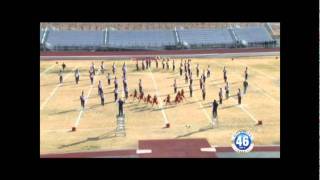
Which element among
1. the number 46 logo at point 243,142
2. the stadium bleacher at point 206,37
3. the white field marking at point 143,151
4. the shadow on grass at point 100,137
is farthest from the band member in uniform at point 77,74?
the number 46 logo at point 243,142

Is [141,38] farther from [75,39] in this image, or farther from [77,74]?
[77,74]

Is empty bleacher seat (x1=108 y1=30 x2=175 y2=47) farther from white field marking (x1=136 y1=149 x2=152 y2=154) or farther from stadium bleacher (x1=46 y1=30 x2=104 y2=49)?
white field marking (x1=136 y1=149 x2=152 y2=154)

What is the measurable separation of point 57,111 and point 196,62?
19.6 ft

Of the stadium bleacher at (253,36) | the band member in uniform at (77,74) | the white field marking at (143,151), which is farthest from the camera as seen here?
the band member in uniform at (77,74)

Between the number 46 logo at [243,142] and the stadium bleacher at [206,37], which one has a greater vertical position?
the stadium bleacher at [206,37]

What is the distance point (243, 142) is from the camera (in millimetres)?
12539

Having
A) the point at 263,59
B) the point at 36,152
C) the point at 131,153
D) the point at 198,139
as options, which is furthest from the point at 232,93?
the point at 36,152

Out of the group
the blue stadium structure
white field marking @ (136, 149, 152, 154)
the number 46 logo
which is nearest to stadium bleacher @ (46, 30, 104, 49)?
the blue stadium structure

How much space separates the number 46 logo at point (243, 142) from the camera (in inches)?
492

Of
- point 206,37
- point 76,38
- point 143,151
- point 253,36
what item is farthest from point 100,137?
point 253,36

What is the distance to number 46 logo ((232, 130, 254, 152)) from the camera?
492 inches

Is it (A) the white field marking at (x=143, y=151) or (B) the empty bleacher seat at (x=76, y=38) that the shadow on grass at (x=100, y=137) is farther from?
(B) the empty bleacher seat at (x=76, y=38)

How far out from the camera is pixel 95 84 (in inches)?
719
